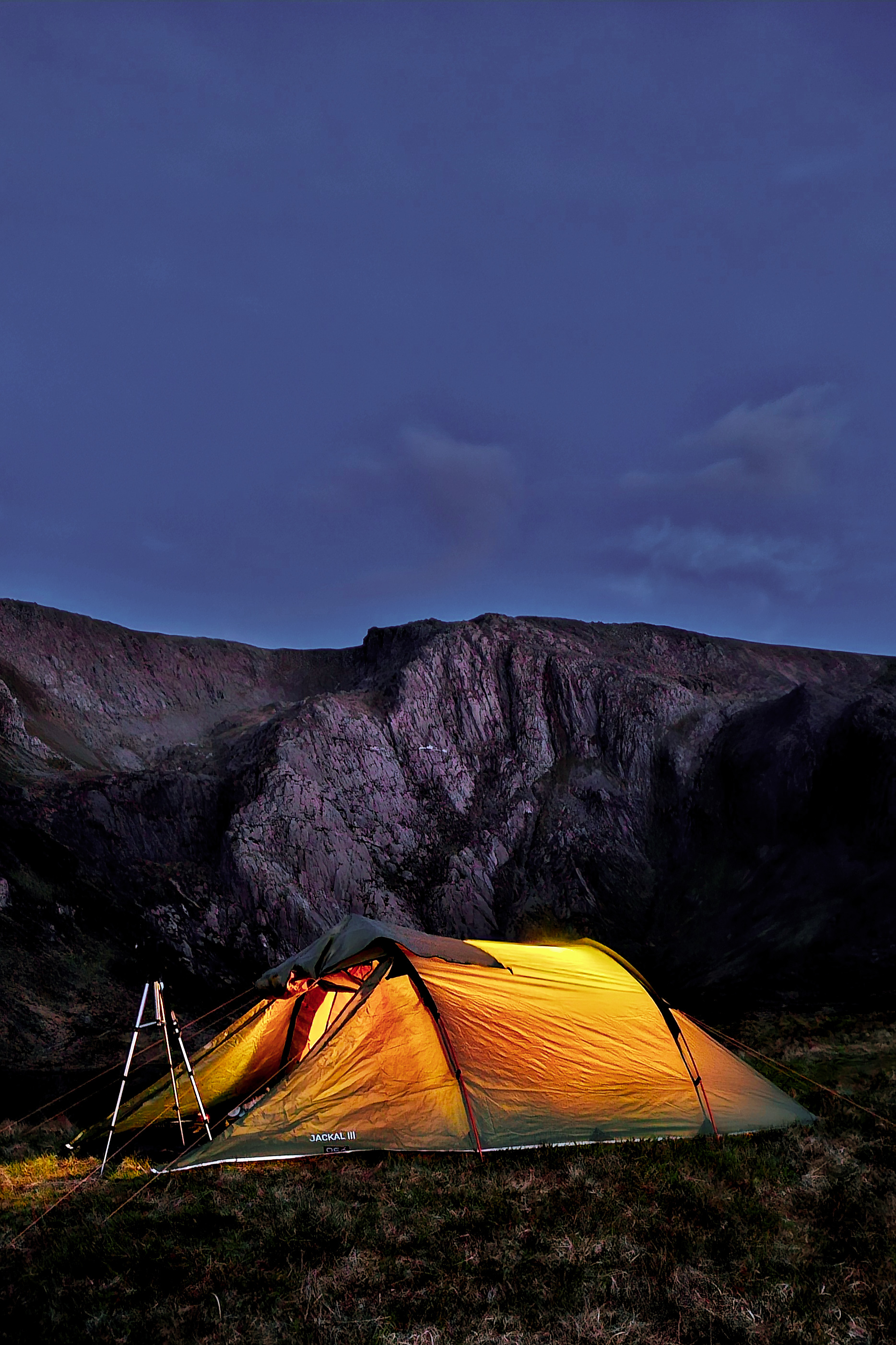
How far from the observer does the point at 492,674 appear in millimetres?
39844

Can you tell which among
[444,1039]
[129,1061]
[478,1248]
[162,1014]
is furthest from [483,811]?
[478,1248]

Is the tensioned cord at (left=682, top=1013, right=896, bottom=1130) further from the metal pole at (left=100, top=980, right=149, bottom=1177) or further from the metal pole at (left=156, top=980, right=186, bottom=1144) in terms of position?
the metal pole at (left=100, top=980, right=149, bottom=1177)

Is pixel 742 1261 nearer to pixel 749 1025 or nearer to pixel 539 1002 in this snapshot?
pixel 539 1002

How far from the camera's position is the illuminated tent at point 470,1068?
301 inches

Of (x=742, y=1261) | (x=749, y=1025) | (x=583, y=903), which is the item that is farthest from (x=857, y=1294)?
(x=583, y=903)

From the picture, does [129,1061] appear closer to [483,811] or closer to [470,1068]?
[470,1068]

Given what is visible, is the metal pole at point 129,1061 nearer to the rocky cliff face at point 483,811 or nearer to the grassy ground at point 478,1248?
the grassy ground at point 478,1248

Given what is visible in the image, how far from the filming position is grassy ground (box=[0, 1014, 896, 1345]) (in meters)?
4.62

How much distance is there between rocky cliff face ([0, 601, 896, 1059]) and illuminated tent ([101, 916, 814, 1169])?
42.9 ft

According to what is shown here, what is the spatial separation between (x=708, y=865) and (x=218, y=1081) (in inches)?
1056

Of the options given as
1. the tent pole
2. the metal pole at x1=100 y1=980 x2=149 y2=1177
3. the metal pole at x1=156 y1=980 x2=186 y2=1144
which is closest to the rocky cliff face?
the tent pole

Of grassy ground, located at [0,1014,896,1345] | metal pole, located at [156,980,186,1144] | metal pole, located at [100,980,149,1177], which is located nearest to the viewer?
grassy ground, located at [0,1014,896,1345]

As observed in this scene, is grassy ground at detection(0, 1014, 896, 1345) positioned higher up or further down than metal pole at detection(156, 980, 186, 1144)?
further down

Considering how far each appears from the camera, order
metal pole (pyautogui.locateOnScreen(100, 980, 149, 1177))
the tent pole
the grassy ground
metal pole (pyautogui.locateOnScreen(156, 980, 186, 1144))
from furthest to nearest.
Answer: the tent pole < metal pole (pyautogui.locateOnScreen(156, 980, 186, 1144)) < metal pole (pyautogui.locateOnScreen(100, 980, 149, 1177)) < the grassy ground
